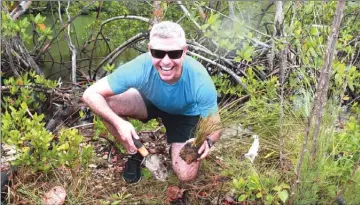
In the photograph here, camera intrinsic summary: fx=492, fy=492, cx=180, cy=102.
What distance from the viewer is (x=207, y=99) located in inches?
117

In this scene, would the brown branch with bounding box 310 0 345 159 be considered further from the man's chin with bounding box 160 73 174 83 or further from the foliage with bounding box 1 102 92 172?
the foliage with bounding box 1 102 92 172

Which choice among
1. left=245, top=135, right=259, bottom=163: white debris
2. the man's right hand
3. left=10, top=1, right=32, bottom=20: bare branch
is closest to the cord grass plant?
left=245, top=135, right=259, bottom=163: white debris

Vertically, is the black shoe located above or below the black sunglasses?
below

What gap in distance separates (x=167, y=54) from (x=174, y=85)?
0.74 feet

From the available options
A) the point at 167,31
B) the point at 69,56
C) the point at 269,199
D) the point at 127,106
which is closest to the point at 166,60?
the point at 167,31

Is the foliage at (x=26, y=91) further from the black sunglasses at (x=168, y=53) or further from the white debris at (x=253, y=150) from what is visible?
the white debris at (x=253, y=150)

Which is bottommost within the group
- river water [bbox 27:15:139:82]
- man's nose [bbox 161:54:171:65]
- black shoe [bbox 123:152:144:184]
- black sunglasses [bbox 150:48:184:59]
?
river water [bbox 27:15:139:82]

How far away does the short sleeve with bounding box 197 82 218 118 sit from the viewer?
296 centimetres

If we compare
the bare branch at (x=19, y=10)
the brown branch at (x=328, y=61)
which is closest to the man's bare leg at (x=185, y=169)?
the brown branch at (x=328, y=61)

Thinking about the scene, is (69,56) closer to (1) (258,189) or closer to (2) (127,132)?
(2) (127,132)

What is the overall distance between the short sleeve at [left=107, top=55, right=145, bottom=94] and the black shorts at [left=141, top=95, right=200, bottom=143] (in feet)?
0.82

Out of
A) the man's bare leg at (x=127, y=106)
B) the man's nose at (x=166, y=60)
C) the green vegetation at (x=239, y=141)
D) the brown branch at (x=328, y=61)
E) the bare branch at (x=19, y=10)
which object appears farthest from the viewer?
the bare branch at (x=19, y=10)

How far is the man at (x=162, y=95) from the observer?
9.52 ft

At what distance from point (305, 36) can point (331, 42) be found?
4.52 ft
